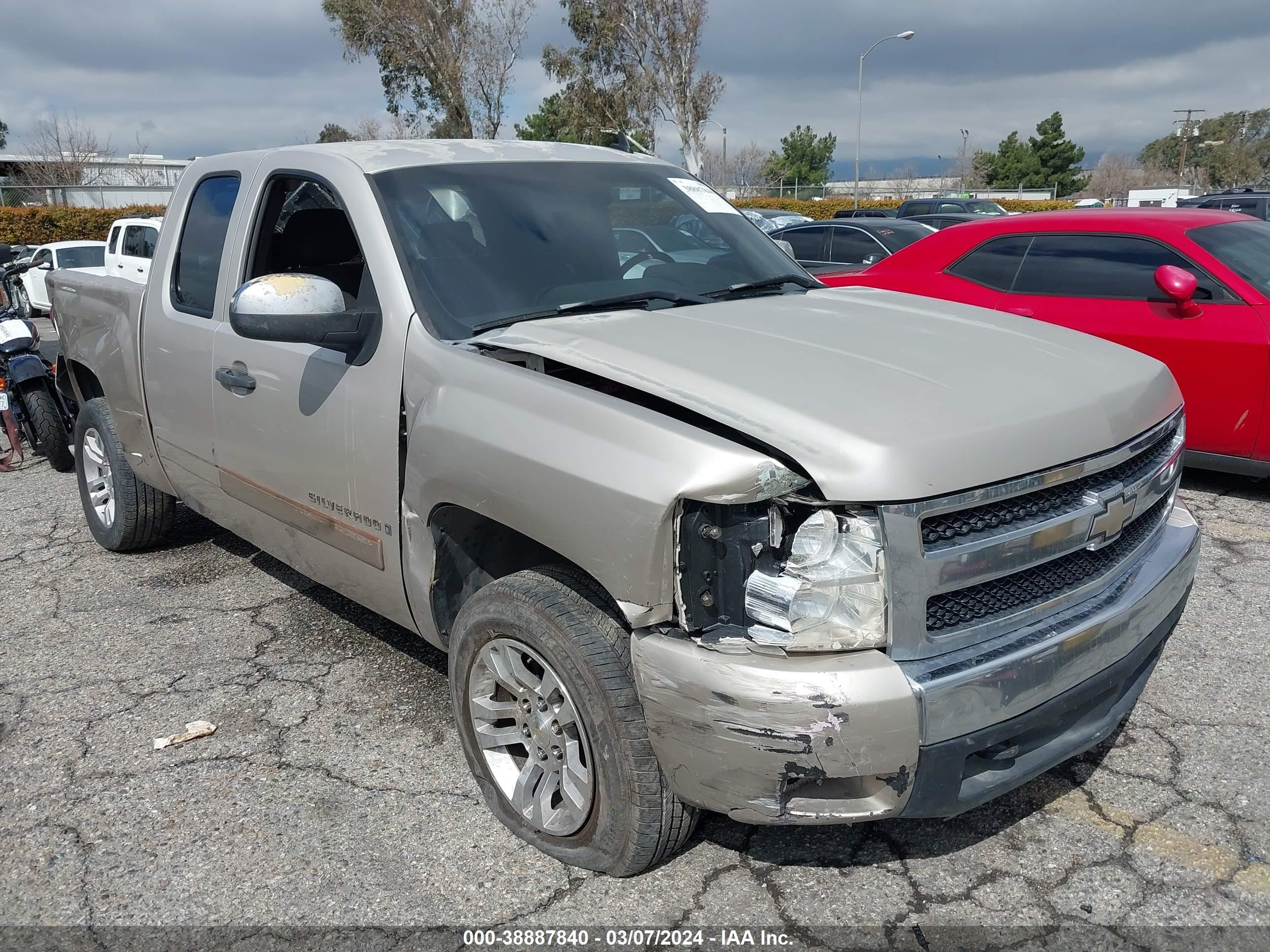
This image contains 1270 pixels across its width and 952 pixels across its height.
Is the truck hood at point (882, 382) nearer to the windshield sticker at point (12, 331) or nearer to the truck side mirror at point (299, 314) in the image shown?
the truck side mirror at point (299, 314)

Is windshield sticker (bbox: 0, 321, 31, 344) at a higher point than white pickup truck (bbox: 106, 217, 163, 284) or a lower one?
lower

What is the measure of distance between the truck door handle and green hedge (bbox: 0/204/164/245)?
27.8 m

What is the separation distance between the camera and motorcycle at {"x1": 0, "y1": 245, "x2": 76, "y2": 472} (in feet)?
23.3

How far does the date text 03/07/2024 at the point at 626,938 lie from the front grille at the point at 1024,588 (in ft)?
2.95

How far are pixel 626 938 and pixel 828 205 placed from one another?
1736 inches

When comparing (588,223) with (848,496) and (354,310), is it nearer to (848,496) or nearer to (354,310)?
(354,310)

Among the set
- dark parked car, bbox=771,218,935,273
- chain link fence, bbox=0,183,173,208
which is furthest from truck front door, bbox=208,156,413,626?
chain link fence, bbox=0,183,173,208

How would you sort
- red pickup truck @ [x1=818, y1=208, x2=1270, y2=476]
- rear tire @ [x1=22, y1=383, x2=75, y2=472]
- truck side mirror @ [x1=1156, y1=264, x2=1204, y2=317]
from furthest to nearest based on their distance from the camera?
rear tire @ [x1=22, y1=383, x2=75, y2=472], truck side mirror @ [x1=1156, y1=264, x2=1204, y2=317], red pickup truck @ [x1=818, y1=208, x2=1270, y2=476]

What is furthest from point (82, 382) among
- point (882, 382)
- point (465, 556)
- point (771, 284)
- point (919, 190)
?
point (919, 190)

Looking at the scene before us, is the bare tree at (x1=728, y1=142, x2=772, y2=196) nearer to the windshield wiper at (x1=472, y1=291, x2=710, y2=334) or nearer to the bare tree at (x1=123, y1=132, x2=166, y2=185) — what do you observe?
the bare tree at (x1=123, y1=132, x2=166, y2=185)

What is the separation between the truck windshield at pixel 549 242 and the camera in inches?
121

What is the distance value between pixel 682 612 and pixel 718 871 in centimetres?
92

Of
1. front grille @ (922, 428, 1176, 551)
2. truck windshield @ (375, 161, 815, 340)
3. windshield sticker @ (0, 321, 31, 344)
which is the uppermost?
truck windshield @ (375, 161, 815, 340)

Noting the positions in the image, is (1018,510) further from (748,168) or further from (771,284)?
(748,168)
